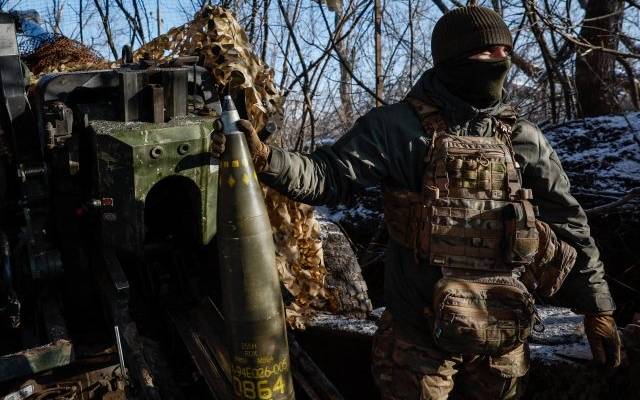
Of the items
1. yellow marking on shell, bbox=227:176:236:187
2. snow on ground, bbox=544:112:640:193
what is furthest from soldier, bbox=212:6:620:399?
snow on ground, bbox=544:112:640:193

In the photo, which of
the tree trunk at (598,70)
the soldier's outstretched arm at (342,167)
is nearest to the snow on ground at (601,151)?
the tree trunk at (598,70)

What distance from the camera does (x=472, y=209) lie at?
2451mm

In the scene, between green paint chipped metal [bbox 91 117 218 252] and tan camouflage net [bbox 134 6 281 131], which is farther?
tan camouflage net [bbox 134 6 281 131]

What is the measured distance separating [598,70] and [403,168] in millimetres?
6591

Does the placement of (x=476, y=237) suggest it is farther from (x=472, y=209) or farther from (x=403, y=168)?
Answer: (x=403, y=168)

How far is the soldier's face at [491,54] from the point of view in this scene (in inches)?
97.1

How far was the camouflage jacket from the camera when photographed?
2.48 m

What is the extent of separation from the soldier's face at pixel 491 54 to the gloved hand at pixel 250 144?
3.23 feet

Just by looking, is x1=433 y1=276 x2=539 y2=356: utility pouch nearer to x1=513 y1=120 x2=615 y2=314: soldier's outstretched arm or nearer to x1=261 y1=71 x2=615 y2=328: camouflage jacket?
x1=261 y1=71 x2=615 y2=328: camouflage jacket

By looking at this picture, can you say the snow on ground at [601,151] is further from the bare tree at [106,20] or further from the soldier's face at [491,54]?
the bare tree at [106,20]

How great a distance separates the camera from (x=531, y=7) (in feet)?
17.4

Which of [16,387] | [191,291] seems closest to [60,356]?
[16,387]

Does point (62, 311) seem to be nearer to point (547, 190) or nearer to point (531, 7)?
point (547, 190)

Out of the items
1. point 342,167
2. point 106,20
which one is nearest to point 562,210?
point 342,167
